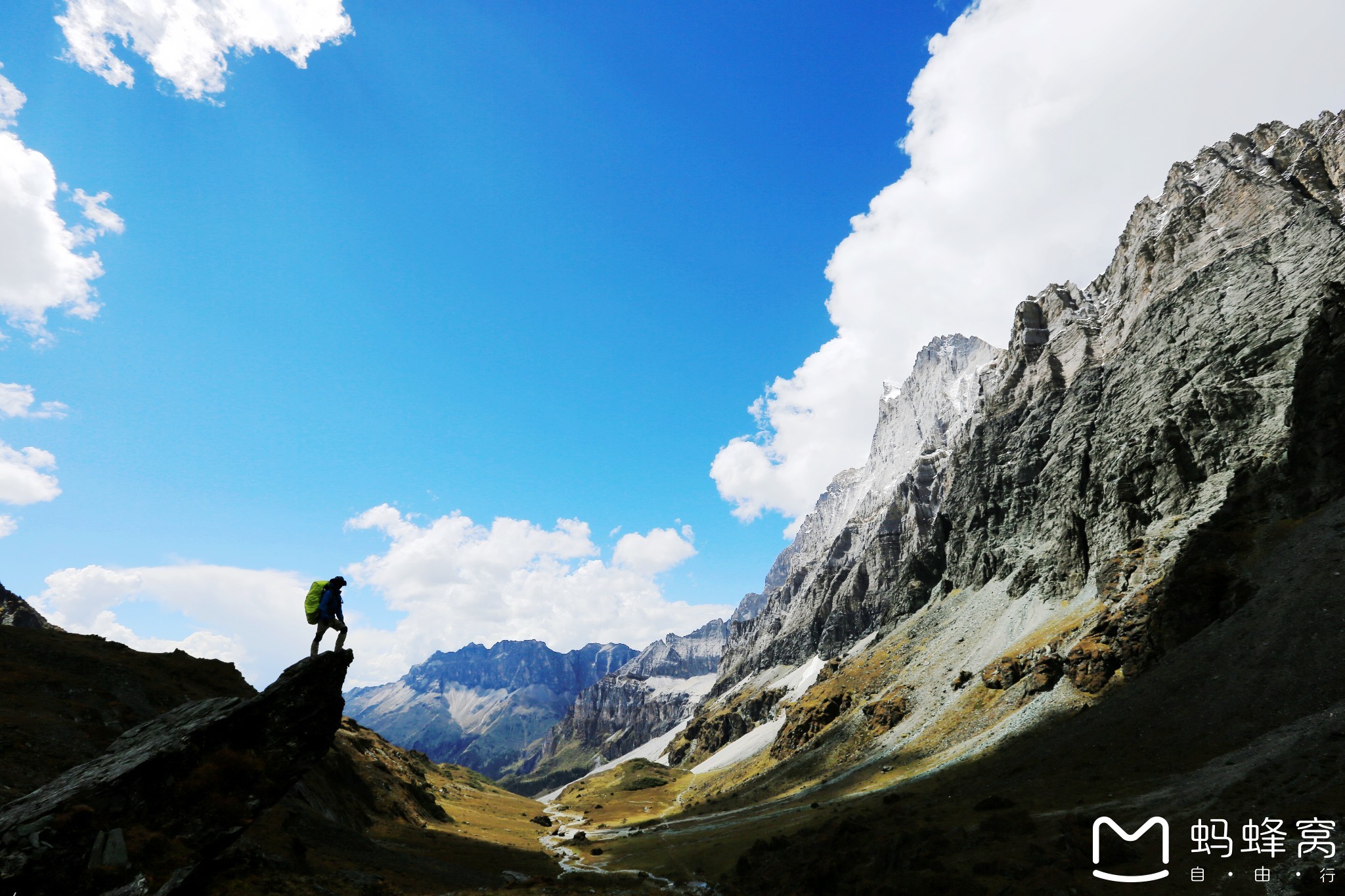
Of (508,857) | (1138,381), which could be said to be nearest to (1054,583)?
(1138,381)

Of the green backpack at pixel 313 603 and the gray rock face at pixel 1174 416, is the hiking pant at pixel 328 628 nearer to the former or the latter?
the green backpack at pixel 313 603

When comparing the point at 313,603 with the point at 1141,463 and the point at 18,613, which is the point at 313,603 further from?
the point at 1141,463

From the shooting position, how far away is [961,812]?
145 feet

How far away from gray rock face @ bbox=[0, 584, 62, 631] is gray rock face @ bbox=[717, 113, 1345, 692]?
479 feet

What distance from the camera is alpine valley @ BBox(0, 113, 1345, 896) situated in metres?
21.2

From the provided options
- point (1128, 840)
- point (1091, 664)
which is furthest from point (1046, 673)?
point (1128, 840)

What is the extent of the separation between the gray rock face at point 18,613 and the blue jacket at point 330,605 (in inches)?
3756

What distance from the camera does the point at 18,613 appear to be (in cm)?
8325

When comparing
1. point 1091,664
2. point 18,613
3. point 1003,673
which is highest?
point 18,613

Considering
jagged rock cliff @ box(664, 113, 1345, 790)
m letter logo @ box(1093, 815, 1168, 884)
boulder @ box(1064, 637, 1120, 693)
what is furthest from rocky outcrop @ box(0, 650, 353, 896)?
boulder @ box(1064, 637, 1120, 693)

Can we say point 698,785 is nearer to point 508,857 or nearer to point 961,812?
point 508,857

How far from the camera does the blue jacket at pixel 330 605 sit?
21703 millimetres

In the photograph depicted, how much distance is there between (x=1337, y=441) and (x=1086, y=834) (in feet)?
254

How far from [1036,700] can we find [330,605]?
82729 mm
